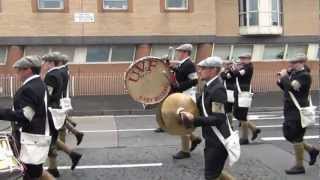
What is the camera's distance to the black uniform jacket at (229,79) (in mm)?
11492

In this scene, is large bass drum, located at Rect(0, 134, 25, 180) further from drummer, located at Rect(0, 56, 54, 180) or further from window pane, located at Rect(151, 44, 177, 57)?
window pane, located at Rect(151, 44, 177, 57)

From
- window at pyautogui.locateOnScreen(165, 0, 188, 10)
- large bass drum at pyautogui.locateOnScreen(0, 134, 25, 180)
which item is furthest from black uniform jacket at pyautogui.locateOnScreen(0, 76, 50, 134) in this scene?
window at pyautogui.locateOnScreen(165, 0, 188, 10)

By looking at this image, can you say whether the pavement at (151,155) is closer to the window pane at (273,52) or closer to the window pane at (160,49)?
the window pane at (160,49)

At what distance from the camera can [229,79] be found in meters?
11.6

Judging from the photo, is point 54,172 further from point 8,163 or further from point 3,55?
point 3,55

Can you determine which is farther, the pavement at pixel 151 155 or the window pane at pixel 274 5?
the window pane at pixel 274 5

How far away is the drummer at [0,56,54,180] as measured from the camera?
6367 mm

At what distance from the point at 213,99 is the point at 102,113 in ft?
41.5

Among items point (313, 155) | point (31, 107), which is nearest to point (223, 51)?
point (313, 155)

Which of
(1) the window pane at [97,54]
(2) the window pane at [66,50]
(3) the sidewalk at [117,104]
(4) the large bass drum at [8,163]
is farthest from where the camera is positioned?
(1) the window pane at [97,54]

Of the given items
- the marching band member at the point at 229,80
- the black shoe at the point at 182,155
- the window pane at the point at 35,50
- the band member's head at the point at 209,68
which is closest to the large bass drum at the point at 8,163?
the band member's head at the point at 209,68

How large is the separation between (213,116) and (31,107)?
6.35ft

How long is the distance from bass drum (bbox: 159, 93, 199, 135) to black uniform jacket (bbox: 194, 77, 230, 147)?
0.54 feet

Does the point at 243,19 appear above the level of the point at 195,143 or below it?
above
